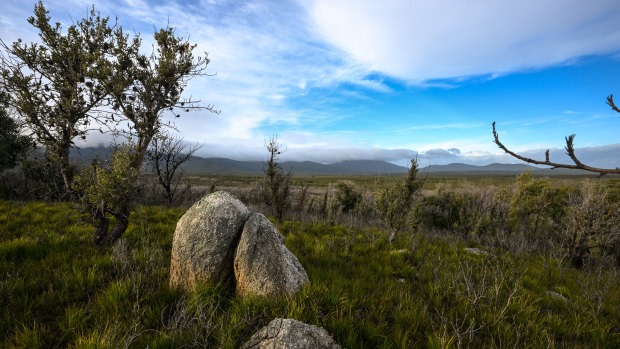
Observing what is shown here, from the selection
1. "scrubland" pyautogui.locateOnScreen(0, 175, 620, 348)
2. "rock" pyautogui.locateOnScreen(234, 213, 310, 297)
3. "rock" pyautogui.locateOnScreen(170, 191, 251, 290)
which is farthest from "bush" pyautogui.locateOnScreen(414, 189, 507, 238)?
"rock" pyautogui.locateOnScreen(170, 191, 251, 290)

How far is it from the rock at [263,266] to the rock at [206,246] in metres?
0.27

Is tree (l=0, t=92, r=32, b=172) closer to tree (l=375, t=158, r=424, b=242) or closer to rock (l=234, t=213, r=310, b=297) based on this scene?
rock (l=234, t=213, r=310, b=297)

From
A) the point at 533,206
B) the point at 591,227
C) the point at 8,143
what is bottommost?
the point at 533,206

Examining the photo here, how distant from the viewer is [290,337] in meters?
2.46

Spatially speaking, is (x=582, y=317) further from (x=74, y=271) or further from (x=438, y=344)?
(x=74, y=271)

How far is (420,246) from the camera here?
8797 mm

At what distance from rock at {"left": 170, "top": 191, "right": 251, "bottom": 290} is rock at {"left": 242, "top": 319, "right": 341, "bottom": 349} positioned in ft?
6.39

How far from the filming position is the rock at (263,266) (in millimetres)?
3912

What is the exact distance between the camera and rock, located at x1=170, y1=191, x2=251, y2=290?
414 cm

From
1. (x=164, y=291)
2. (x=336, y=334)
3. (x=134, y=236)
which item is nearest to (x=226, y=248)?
(x=164, y=291)

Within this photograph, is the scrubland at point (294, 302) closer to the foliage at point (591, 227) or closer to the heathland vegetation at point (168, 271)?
the heathland vegetation at point (168, 271)

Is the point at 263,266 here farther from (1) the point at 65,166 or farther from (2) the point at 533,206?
(2) the point at 533,206

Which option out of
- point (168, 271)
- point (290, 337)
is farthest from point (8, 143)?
point (290, 337)

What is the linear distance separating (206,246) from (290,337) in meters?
2.49
